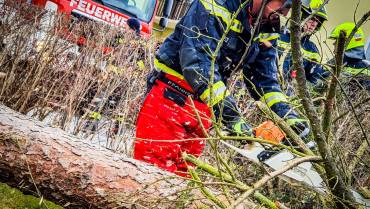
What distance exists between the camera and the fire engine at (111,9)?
217 inches

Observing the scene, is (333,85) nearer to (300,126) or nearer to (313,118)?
(313,118)

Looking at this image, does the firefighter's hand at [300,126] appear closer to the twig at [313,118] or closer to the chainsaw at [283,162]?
the chainsaw at [283,162]

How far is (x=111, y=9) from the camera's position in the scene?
603cm

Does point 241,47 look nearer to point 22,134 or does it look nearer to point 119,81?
point 22,134

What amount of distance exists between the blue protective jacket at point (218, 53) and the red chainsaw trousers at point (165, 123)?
178mm

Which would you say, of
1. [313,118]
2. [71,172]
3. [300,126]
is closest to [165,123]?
[71,172]

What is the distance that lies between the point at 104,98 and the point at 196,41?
1.89m

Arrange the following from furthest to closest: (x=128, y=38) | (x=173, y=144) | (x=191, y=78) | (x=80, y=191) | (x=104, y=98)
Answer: (x=128, y=38)
(x=104, y=98)
(x=173, y=144)
(x=191, y=78)
(x=80, y=191)

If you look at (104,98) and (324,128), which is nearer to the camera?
(324,128)

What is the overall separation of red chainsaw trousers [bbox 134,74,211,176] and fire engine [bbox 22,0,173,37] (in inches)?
109

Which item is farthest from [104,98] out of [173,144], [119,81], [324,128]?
[324,128]

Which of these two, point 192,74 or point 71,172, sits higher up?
point 192,74

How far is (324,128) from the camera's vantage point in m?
1.39

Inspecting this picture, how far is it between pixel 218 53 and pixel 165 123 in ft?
2.10
